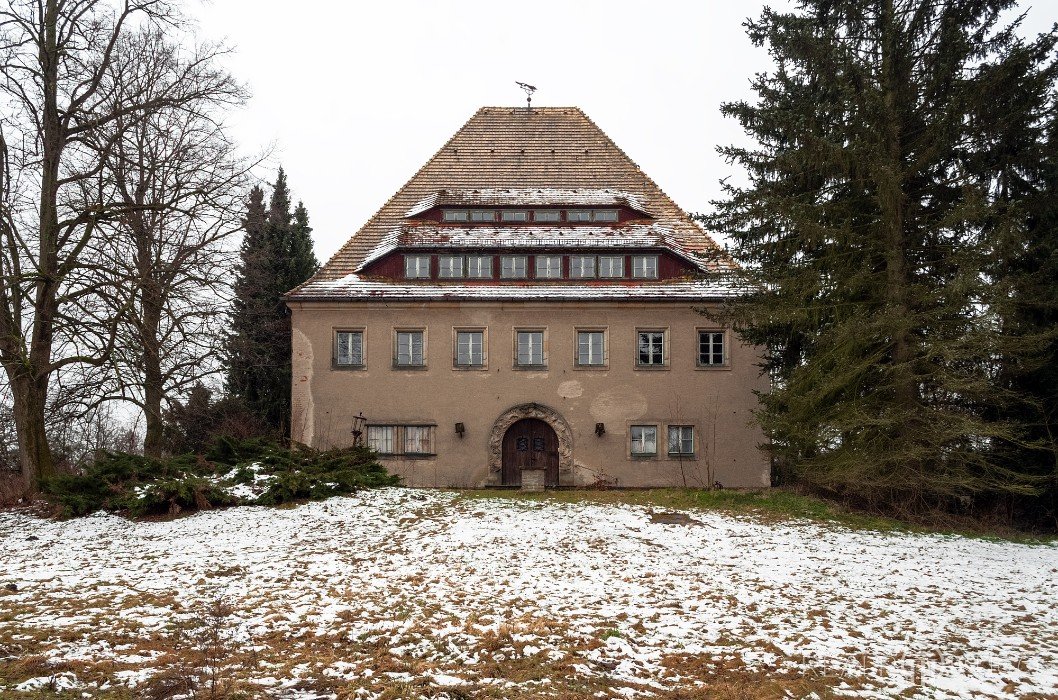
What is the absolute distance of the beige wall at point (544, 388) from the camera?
797 inches

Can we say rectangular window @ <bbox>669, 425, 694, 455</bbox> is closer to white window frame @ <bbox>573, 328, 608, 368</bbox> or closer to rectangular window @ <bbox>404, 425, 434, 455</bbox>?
white window frame @ <bbox>573, 328, 608, 368</bbox>

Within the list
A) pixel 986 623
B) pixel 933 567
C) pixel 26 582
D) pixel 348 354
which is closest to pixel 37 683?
pixel 26 582

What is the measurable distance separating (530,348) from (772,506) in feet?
28.8

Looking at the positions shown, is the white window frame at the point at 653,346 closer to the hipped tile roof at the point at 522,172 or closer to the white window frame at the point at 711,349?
the white window frame at the point at 711,349

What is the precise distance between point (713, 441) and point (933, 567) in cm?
1093

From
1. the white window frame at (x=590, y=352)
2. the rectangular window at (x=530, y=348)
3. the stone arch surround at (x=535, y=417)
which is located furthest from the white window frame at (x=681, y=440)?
the rectangular window at (x=530, y=348)

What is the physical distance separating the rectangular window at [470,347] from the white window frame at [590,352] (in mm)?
2539

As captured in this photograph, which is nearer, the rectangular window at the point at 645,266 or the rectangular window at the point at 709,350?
the rectangular window at the point at 709,350

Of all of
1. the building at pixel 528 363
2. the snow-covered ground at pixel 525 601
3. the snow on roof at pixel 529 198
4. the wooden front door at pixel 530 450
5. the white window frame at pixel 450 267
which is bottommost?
the snow-covered ground at pixel 525 601

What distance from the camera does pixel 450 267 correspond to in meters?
21.0

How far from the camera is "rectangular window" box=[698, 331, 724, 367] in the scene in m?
20.7

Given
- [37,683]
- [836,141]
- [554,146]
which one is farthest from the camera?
[554,146]

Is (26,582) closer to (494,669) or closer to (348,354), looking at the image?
(494,669)

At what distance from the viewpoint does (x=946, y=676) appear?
5.75m
